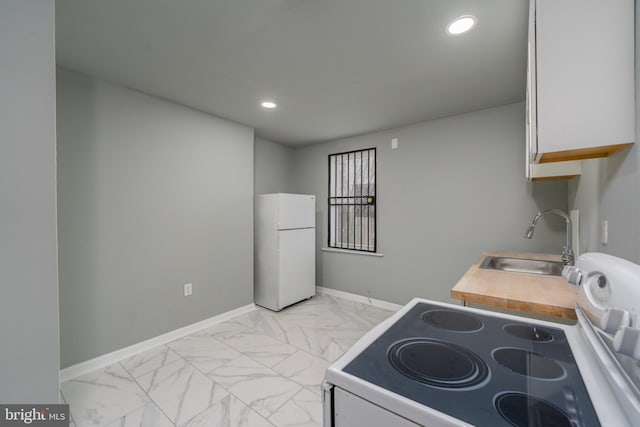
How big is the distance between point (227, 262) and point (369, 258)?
1.85m

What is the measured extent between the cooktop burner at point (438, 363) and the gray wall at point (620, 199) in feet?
1.89

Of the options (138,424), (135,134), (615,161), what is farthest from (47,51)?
(615,161)

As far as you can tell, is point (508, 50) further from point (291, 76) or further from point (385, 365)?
point (385, 365)

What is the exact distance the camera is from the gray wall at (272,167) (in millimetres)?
3824

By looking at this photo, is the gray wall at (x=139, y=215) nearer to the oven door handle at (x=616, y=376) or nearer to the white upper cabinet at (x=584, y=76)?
the white upper cabinet at (x=584, y=76)

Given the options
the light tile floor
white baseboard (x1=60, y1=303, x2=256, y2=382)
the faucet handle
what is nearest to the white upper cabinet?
the faucet handle

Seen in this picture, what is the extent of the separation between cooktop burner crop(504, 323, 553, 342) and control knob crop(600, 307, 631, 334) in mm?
383

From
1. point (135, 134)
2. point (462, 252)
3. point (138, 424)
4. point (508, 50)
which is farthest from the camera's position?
point (462, 252)

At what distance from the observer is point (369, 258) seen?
3646 millimetres

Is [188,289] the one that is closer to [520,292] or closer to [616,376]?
[520,292]

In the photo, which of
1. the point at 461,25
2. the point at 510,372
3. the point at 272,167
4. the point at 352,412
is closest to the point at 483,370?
the point at 510,372

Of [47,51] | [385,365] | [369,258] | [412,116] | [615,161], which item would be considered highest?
[412,116]

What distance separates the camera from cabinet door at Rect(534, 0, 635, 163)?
830 mm

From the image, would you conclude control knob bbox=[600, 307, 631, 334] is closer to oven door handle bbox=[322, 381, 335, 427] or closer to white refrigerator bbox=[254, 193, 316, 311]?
oven door handle bbox=[322, 381, 335, 427]
